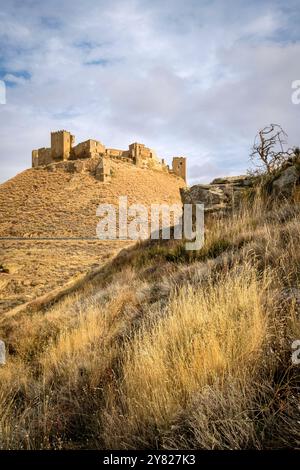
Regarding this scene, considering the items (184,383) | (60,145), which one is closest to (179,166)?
(60,145)

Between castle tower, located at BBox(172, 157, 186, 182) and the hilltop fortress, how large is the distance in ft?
18.9

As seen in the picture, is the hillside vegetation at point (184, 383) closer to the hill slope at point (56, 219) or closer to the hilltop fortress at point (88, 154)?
the hill slope at point (56, 219)

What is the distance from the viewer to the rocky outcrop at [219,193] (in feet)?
29.3

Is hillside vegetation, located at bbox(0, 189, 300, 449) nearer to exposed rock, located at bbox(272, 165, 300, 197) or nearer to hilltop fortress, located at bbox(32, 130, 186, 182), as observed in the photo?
exposed rock, located at bbox(272, 165, 300, 197)

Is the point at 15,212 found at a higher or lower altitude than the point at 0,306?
higher

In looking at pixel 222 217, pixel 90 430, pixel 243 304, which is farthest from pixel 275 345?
pixel 222 217

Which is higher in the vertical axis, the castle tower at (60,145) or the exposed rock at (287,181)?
the castle tower at (60,145)

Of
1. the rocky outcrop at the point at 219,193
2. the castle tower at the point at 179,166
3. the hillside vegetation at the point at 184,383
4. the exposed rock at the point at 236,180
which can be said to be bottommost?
the hillside vegetation at the point at 184,383

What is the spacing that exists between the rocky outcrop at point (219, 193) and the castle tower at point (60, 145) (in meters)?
52.5

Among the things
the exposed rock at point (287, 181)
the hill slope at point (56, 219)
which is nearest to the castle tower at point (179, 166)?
the hill slope at point (56, 219)

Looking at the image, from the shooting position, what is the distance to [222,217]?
802 cm

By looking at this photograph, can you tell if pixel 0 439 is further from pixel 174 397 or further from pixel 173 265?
pixel 173 265

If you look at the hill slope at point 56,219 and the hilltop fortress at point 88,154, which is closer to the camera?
the hill slope at point 56,219

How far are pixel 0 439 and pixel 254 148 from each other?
882cm
